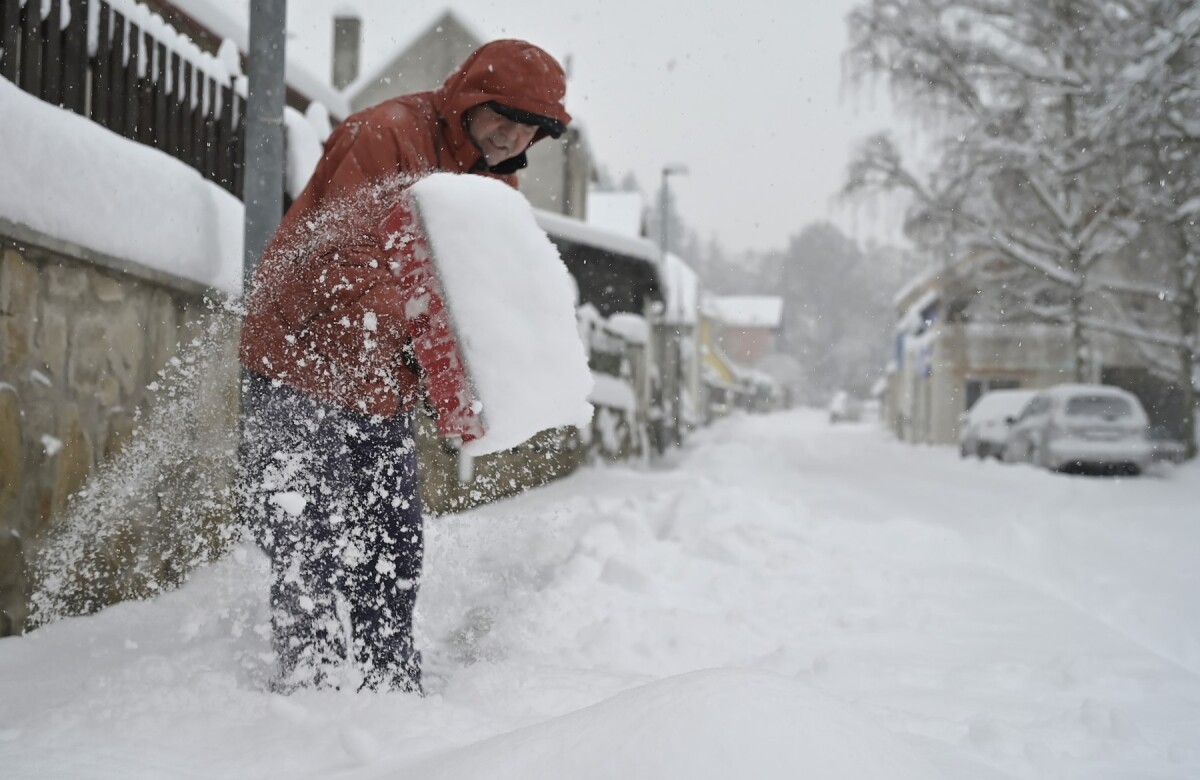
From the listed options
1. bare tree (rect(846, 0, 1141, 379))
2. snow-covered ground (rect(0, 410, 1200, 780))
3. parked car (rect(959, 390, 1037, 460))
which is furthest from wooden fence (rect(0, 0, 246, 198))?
parked car (rect(959, 390, 1037, 460))

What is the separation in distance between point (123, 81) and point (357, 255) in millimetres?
1859

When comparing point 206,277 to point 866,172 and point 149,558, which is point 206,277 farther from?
point 866,172

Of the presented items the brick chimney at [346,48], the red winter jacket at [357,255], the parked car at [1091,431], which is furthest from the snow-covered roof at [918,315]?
the red winter jacket at [357,255]

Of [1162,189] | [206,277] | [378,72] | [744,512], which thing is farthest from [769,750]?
[378,72]

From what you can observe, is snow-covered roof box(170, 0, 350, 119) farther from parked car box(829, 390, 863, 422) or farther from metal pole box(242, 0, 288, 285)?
parked car box(829, 390, 863, 422)

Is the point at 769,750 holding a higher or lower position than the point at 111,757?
higher

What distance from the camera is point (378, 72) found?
17094mm

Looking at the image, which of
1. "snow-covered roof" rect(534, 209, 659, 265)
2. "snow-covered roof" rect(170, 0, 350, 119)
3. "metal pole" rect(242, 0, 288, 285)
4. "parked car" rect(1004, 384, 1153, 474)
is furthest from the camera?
"parked car" rect(1004, 384, 1153, 474)

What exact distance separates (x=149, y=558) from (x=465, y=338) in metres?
1.67

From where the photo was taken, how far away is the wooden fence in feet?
9.01

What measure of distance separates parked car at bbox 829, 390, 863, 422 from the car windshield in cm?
3792

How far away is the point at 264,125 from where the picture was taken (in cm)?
302

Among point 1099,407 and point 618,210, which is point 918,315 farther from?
point 1099,407

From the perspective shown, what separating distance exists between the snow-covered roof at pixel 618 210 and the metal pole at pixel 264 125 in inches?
814
